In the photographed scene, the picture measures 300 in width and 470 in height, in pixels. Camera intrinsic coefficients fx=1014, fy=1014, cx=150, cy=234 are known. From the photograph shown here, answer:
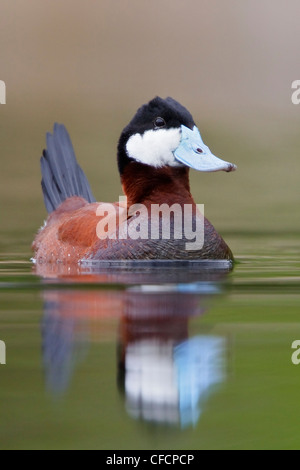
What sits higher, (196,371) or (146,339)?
(146,339)

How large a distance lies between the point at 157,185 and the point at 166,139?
35cm

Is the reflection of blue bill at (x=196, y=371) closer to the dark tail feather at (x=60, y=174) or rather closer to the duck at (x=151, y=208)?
the duck at (x=151, y=208)

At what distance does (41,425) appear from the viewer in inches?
124

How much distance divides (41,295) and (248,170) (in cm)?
806

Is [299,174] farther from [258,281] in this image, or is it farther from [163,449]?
[163,449]

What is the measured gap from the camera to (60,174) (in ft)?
30.4

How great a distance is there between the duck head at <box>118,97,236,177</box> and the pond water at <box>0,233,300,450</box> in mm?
1302

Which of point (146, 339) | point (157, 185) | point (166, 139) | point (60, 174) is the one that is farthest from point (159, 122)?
point (146, 339)

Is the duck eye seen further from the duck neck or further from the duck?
the duck neck

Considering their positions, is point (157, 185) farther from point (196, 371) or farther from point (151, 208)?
point (196, 371)

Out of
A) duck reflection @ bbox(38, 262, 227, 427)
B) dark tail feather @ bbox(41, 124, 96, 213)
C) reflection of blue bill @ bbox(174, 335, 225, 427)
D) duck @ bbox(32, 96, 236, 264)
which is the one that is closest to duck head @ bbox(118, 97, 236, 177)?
duck @ bbox(32, 96, 236, 264)

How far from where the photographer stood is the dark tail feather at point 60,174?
912 centimetres

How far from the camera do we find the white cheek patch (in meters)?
7.32

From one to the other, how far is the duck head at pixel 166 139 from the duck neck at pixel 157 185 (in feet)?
0.17
